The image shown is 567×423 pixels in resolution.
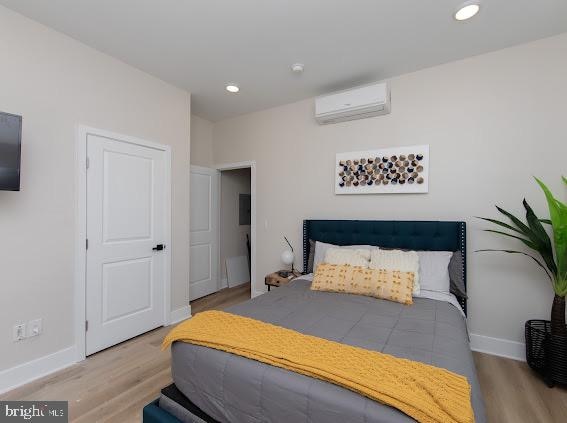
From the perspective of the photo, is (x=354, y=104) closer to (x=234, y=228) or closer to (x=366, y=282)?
(x=366, y=282)

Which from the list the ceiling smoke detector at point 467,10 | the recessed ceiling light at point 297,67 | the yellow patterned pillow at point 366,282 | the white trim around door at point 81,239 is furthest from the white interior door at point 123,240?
the ceiling smoke detector at point 467,10

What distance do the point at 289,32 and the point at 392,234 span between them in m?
2.10

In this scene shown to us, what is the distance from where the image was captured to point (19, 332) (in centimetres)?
207

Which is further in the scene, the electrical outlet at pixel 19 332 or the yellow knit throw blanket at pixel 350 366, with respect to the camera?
the electrical outlet at pixel 19 332

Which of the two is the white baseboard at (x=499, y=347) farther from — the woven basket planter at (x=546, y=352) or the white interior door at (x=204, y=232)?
the white interior door at (x=204, y=232)

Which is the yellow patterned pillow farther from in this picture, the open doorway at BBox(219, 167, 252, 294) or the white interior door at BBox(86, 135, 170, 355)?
the open doorway at BBox(219, 167, 252, 294)

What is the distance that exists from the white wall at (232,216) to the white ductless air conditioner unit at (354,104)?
6.85ft

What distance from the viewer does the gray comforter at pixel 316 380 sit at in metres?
1.10

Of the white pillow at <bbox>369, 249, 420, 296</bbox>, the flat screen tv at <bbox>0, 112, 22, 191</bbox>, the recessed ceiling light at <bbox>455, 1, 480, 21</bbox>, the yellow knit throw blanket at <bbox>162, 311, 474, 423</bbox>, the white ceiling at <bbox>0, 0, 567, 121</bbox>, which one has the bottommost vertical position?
the yellow knit throw blanket at <bbox>162, 311, 474, 423</bbox>

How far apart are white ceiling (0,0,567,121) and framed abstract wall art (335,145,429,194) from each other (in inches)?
32.5

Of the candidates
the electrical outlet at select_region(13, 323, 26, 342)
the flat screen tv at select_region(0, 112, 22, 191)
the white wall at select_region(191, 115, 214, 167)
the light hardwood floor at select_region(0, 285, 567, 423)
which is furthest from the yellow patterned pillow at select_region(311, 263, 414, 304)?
the white wall at select_region(191, 115, 214, 167)

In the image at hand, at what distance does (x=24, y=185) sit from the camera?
2.09m

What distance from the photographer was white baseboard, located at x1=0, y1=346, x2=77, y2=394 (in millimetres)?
1986

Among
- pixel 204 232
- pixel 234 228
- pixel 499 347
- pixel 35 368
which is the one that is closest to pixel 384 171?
pixel 499 347
